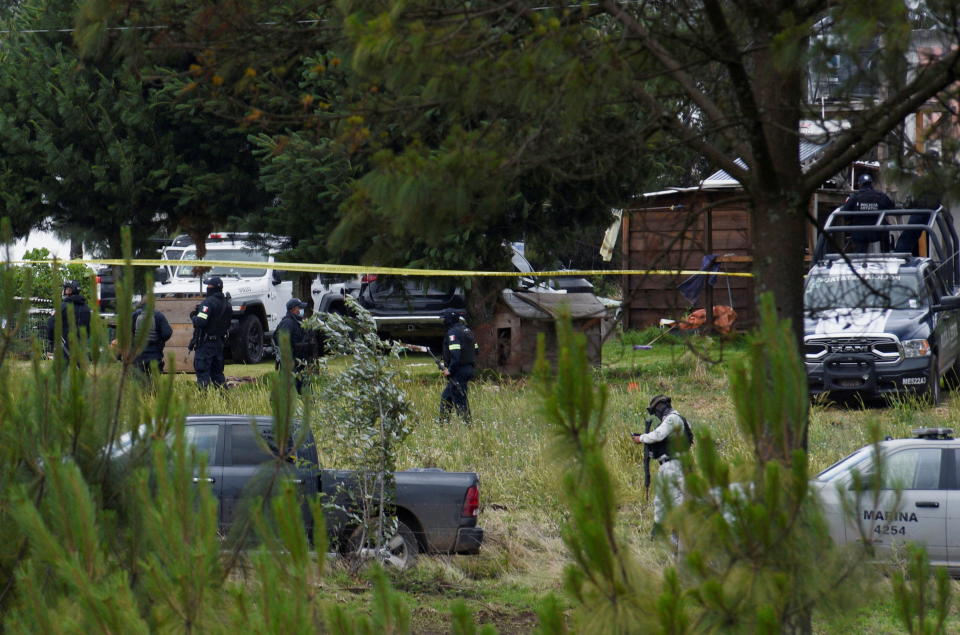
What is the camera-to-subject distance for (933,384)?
15.9 metres

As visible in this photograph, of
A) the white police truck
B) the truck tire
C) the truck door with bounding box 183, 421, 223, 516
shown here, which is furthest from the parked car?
the truck tire

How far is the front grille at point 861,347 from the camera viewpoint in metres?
15.8

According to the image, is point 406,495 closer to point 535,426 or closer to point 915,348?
point 535,426

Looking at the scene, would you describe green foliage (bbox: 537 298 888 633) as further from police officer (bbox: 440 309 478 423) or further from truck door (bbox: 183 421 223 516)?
police officer (bbox: 440 309 478 423)

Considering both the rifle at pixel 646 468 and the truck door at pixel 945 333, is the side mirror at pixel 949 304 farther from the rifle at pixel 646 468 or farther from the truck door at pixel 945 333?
the rifle at pixel 646 468

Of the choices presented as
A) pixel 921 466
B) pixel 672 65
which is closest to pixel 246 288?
pixel 921 466

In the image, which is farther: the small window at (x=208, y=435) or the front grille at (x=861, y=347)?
the front grille at (x=861, y=347)

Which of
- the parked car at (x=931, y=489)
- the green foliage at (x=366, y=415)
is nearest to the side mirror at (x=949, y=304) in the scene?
the parked car at (x=931, y=489)

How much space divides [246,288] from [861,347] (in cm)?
1062

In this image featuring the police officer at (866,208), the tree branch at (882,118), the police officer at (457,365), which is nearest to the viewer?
the tree branch at (882,118)

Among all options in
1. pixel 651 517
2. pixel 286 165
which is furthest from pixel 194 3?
pixel 286 165

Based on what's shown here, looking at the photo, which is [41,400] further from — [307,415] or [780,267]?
[780,267]

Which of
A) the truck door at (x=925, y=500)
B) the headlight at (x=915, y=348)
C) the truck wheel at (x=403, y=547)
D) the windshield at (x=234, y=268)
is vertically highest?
the windshield at (x=234, y=268)

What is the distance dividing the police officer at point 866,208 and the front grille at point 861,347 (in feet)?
4.70
